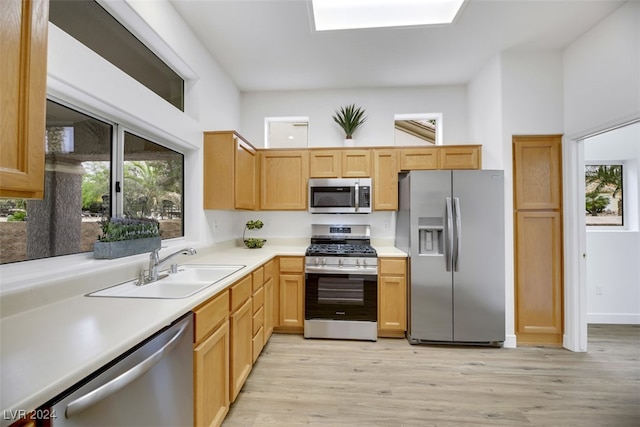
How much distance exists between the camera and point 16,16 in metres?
0.77

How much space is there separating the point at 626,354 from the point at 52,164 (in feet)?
15.4

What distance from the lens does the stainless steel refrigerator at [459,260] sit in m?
2.69

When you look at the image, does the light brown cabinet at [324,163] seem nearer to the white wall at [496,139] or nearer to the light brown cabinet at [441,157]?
the light brown cabinet at [441,157]

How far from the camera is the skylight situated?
2.25m

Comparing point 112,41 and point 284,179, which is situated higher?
point 112,41

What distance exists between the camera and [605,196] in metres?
3.42

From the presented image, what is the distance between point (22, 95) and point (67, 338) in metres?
0.76

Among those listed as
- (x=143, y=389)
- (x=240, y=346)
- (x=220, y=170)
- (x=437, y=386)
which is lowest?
(x=437, y=386)

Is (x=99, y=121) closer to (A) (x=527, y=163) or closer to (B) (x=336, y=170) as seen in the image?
(B) (x=336, y=170)

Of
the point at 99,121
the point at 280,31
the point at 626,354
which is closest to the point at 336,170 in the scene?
the point at 280,31

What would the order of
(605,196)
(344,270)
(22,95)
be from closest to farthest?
(22,95) → (344,270) → (605,196)

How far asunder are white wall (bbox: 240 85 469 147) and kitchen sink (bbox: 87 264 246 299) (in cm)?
214

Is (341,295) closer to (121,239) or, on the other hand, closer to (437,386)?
(437,386)

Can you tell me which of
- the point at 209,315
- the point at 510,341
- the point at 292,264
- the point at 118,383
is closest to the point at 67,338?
the point at 118,383
